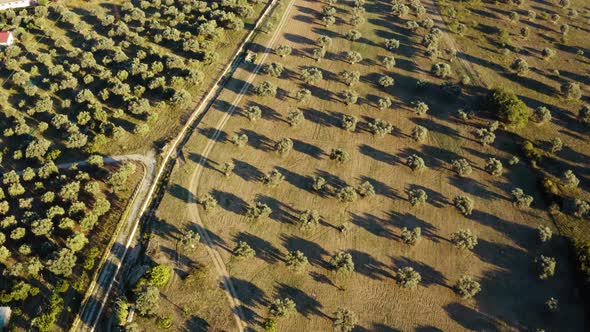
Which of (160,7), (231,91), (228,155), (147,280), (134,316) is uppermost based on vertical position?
(160,7)

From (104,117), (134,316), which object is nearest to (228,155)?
(104,117)

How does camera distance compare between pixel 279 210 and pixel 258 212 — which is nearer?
pixel 258 212

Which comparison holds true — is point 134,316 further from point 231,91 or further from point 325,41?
point 325,41

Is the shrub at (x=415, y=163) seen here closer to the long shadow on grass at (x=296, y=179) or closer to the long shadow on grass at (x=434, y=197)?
the long shadow on grass at (x=434, y=197)

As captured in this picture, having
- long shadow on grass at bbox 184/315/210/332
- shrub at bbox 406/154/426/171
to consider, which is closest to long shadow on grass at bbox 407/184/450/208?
shrub at bbox 406/154/426/171

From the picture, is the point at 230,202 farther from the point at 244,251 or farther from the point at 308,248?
the point at 308,248

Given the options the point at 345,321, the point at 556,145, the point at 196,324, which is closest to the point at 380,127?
the point at 556,145
